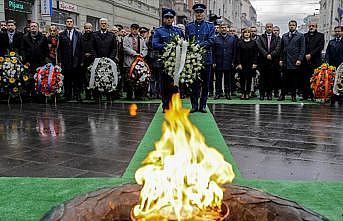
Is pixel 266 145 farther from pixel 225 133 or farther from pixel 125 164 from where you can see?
pixel 125 164

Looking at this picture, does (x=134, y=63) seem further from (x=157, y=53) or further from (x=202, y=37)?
(x=202, y=37)

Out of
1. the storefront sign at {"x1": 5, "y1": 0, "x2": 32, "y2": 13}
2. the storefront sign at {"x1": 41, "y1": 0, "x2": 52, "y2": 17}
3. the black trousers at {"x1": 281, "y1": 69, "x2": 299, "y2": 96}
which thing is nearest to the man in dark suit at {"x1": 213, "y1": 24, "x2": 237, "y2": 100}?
the black trousers at {"x1": 281, "y1": 69, "x2": 299, "y2": 96}

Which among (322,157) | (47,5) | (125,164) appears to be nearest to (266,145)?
(322,157)

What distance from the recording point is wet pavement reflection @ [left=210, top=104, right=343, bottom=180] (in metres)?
4.97

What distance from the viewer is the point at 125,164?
5.21 m

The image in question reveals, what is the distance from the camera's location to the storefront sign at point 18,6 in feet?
54.6

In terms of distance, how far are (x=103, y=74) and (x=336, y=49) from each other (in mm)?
6804

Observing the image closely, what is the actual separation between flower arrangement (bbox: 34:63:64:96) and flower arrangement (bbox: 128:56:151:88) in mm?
2022

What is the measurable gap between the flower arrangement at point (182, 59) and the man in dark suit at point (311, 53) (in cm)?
522

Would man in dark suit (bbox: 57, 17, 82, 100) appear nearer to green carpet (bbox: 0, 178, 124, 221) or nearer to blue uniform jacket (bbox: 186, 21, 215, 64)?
blue uniform jacket (bbox: 186, 21, 215, 64)

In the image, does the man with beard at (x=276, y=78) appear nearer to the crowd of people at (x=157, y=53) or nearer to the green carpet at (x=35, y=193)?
the crowd of people at (x=157, y=53)

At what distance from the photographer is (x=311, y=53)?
40.9 ft

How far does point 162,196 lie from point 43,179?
2468 millimetres

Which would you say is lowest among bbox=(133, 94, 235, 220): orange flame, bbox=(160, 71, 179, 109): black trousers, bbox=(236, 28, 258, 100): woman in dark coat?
bbox=(133, 94, 235, 220): orange flame
